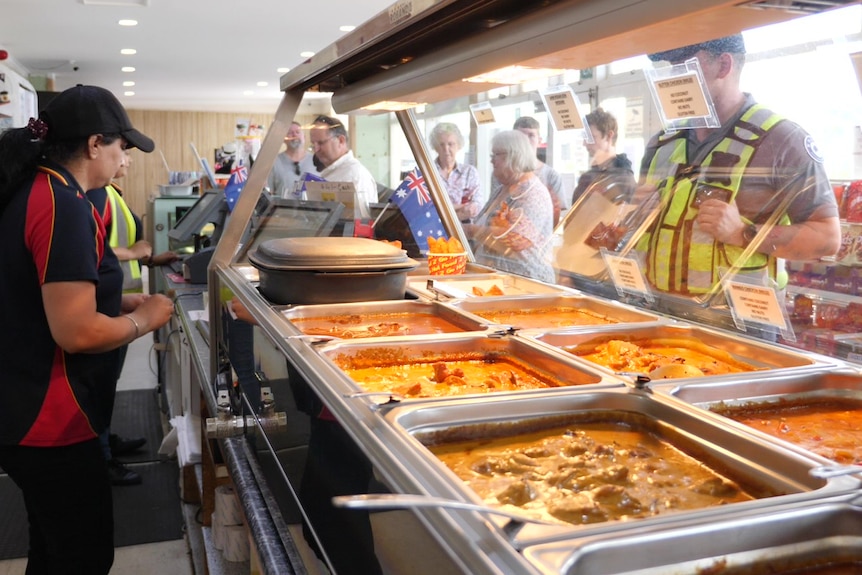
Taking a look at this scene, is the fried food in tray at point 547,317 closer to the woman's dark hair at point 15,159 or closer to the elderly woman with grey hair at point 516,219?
the elderly woman with grey hair at point 516,219

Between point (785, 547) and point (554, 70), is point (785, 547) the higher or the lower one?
the lower one

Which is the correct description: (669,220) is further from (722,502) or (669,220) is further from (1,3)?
(1,3)

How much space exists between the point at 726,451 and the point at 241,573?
5.31ft

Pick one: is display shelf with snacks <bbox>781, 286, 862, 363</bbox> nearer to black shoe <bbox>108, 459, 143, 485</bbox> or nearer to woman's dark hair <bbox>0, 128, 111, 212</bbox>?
woman's dark hair <bbox>0, 128, 111, 212</bbox>

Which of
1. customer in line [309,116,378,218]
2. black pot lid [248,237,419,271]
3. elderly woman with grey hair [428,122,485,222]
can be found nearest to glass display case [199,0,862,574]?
black pot lid [248,237,419,271]

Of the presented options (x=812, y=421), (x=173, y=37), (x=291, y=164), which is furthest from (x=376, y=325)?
(x=173, y=37)

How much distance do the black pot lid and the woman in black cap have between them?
0.55m

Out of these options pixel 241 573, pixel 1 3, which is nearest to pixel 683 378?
pixel 241 573

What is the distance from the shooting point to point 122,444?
4344 millimetres

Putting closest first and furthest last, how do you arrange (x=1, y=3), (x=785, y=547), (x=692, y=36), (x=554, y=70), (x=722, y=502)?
(x=785, y=547)
(x=722, y=502)
(x=692, y=36)
(x=554, y=70)
(x=1, y=3)

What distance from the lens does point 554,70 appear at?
141 centimetres

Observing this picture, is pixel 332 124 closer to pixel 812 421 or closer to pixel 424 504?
pixel 812 421

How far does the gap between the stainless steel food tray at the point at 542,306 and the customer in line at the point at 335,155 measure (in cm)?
274

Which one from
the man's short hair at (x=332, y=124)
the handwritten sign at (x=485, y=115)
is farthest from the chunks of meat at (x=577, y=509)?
the man's short hair at (x=332, y=124)
